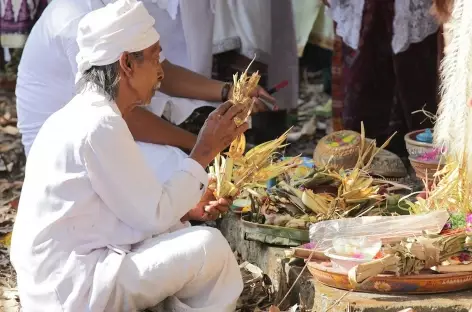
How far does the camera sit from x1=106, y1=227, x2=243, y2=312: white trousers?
3609 mm

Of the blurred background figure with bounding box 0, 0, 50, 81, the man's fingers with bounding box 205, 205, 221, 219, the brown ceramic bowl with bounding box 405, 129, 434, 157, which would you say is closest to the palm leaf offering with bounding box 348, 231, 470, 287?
the man's fingers with bounding box 205, 205, 221, 219

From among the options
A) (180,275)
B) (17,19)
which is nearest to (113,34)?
(180,275)

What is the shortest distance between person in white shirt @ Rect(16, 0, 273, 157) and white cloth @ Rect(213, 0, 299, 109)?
53cm

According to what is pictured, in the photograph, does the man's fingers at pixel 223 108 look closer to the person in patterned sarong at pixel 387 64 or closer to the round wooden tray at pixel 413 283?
the round wooden tray at pixel 413 283

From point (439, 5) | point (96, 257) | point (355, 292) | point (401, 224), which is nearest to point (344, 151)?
point (439, 5)

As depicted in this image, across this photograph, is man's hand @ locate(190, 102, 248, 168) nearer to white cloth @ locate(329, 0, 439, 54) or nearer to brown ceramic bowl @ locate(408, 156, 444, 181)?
brown ceramic bowl @ locate(408, 156, 444, 181)

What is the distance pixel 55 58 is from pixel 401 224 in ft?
6.89

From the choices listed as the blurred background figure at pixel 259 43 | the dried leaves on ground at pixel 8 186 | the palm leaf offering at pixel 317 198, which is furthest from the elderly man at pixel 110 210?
the blurred background figure at pixel 259 43

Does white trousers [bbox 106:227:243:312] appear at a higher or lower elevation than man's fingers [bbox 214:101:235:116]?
lower

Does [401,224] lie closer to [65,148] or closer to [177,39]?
[65,148]

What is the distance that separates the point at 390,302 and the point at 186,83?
217 cm

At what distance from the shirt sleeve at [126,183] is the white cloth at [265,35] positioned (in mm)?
2863

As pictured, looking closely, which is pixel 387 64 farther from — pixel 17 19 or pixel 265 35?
pixel 17 19

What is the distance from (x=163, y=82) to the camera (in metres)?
5.33
